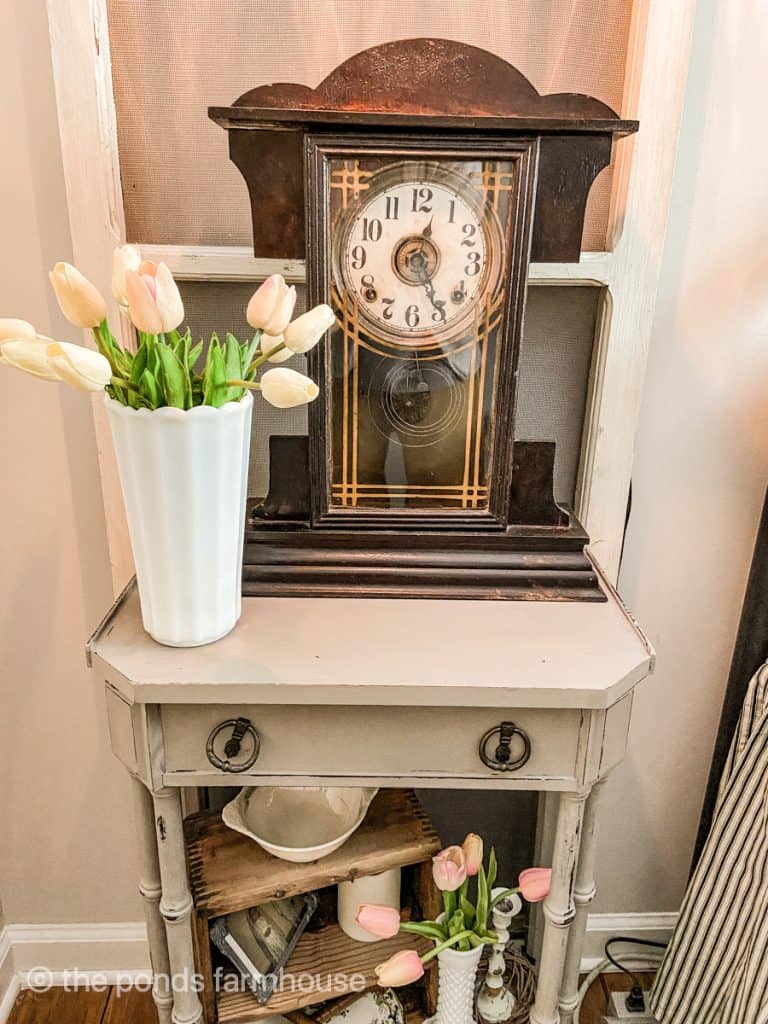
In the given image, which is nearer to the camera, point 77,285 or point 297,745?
point 77,285

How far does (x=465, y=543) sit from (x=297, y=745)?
30 centimetres

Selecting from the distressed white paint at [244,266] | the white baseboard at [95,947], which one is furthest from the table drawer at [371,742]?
the white baseboard at [95,947]

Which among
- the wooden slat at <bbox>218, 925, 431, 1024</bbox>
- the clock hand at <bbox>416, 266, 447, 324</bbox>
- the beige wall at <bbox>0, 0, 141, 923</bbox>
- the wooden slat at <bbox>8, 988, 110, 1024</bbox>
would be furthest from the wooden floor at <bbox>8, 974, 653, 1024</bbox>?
the clock hand at <bbox>416, 266, 447, 324</bbox>

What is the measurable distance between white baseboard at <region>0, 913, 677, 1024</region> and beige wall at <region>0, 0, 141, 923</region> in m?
0.03

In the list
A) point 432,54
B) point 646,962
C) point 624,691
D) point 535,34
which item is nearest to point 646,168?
point 535,34

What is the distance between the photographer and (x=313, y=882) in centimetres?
109

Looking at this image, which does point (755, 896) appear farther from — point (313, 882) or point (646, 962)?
point (313, 882)

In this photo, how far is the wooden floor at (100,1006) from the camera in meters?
1.41

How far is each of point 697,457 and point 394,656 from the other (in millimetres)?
627

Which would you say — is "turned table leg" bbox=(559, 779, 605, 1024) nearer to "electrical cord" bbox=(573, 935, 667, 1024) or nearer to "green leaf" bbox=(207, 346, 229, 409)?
"electrical cord" bbox=(573, 935, 667, 1024)

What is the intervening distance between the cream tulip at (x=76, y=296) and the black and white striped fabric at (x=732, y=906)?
103 centimetres

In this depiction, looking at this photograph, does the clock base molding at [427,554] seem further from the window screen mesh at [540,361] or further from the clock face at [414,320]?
the window screen mesh at [540,361]

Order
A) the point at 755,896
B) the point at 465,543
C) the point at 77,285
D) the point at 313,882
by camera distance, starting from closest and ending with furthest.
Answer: the point at 77,285 < the point at 465,543 < the point at 313,882 < the point at 755,896

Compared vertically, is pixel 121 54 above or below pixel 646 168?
above
